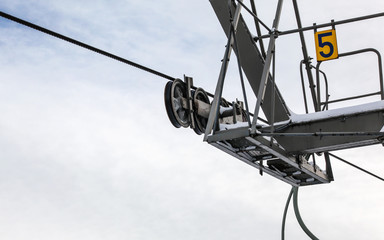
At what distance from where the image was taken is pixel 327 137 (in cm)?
788

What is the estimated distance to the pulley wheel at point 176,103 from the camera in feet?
29.6

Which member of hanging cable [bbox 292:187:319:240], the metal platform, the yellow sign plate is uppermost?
the yellow sign plate

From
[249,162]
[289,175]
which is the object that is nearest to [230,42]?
[249,162]

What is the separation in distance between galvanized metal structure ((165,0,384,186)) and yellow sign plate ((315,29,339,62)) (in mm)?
195

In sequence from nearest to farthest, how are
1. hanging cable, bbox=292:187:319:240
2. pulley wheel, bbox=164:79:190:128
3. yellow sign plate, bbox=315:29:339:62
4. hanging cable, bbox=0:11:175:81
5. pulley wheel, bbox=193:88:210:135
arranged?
hanging cable, bbox=0:11:175:81, yellow sign plate, bbox=315:29:339:62, hanging cable, bbox=292:187:319:240, pulley wheel, bbox=164:79:190:128, pulley wheel, bbox=193:88:210:135

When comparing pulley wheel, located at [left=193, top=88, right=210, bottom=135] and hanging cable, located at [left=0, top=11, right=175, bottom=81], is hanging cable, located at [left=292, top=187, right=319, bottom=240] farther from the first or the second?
hanging cable, located at [left=0, top=11, right=175, bottom=81]

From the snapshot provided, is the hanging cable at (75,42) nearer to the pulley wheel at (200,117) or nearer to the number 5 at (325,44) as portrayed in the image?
the pulley wheel at (200,117)

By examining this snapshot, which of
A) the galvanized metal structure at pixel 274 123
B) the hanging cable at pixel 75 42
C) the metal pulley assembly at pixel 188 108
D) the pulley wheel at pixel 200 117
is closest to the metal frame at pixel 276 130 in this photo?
the galvanized metal structure at pixel 274 123

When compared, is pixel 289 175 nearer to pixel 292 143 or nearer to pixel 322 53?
pixel 292 143

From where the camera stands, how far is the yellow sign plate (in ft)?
26.8

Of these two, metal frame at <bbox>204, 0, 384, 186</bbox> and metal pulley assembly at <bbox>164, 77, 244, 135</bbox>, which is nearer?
metal frame at <bbox>204, 0, 384, 186</bbox>

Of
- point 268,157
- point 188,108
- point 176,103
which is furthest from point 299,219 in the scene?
point 176,103

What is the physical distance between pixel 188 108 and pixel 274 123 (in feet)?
5.30

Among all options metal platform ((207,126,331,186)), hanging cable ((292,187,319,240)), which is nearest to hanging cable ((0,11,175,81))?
metal platform ((207,126,331,186))
